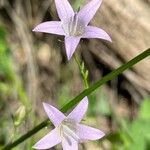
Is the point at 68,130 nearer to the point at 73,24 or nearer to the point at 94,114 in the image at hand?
the point at 73,24

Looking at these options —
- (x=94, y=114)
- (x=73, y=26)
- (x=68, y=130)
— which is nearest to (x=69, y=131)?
(x=68, y=130)

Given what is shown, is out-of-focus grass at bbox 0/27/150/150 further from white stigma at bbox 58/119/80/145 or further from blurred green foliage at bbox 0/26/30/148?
white stigma at bbox 58/119/80/145

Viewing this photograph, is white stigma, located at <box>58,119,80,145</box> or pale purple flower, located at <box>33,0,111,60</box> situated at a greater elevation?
pale purple flower, located at <box>33,0,111,60</box>

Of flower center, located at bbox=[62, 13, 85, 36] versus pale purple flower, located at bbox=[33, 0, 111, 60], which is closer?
pale purple flower, located at bbox=[33, 0, 111, 60]

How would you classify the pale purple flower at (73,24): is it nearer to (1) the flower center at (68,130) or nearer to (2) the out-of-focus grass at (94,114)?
(1) the flower center at (68,130)

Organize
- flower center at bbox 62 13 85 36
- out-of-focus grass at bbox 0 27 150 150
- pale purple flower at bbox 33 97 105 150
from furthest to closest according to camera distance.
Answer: out-of-focus grass at bbox 0 27 150 150
flower center at bbox 62 13 85 36
pale purple flower at bbox 33 97 105 150

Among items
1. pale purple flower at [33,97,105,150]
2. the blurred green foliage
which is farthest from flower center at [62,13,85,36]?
the blurred green foliage

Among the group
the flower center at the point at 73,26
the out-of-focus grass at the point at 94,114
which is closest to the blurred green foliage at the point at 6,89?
the out-of-focus grass at the point at 94,114

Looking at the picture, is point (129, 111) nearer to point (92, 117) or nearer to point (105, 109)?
point (105, 109)
